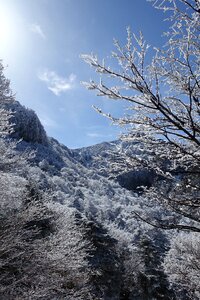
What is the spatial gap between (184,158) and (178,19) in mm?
2285

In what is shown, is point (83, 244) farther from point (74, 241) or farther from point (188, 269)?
point (188, 269)

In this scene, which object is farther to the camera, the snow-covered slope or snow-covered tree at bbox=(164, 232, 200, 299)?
snow-covered tree at bbox=(164, 232, 200, 299)

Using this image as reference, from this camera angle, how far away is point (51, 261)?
11.2 metres

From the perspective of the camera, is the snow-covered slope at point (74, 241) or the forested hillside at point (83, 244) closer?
the forested hillside at point (83, 244)

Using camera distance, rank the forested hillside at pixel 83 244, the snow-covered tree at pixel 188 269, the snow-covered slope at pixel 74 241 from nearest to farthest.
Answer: the forested hillside at pixel 83 244 < the snow-covered slope at pixel 74 241 < the snow-covered tree at pixel 188 269

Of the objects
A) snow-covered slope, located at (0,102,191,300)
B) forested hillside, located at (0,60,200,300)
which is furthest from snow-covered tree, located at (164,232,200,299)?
snow-covered slope, located at (0,102,191,300)

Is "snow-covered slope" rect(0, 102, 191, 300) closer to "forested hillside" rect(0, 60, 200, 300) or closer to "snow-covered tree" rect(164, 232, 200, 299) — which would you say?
"forested hillside" rect(0, 60, 200, 300)

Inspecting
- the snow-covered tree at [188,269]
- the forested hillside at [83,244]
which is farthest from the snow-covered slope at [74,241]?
the snow-covered tree at [188,269]

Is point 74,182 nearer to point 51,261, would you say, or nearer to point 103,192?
point 103,192

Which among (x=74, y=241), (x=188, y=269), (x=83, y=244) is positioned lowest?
(x=83, y=244)

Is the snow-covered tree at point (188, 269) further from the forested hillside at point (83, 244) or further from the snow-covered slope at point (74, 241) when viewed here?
the snow-covered slope at point (74, 241)

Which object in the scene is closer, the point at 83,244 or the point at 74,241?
the point at 74,241

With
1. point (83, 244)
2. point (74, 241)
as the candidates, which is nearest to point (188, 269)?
point (83, 244)

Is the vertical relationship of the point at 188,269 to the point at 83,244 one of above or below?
above
